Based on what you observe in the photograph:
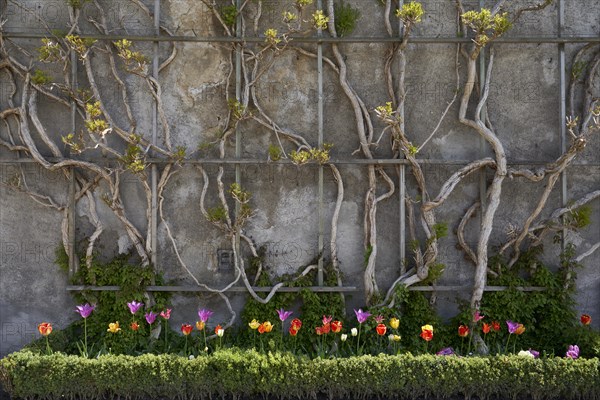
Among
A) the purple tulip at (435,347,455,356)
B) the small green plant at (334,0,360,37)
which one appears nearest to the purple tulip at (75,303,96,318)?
the purple tulip at (435,347,455,356)

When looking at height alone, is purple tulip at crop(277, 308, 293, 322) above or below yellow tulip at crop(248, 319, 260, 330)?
above

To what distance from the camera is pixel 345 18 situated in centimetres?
521

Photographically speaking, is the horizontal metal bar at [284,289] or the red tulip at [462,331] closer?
the red tulip at [462,331]

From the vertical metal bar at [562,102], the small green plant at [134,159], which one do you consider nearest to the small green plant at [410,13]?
the vertical metal bar at [562,102]

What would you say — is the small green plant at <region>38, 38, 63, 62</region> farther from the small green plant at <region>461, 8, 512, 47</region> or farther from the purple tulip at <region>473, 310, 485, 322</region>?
the purple tulip at <region>473, 310, 485, 322</region>

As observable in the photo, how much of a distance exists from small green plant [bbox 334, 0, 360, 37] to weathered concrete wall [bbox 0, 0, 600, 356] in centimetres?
11

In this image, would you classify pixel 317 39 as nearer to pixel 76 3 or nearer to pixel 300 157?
pixel 300 157

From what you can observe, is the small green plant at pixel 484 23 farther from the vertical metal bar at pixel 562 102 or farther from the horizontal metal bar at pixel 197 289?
the horizontal metal bar at pixel 197 289

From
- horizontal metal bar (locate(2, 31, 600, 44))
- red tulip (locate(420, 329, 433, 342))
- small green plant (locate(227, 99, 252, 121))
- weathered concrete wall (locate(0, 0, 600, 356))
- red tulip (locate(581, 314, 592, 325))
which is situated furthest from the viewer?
weathered concrete wall (locate(0, 0, 600, 356))

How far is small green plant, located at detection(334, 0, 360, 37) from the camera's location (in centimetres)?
521

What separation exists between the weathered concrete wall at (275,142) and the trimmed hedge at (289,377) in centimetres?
85

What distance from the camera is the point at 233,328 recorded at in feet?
17.2

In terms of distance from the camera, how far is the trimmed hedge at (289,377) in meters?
4.46

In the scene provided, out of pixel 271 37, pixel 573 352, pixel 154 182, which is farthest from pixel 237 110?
pixel 573 352
